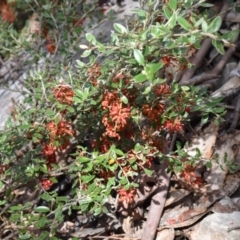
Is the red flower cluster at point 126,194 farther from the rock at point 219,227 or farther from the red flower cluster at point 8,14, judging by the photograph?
the red flower cluster at point 8,14

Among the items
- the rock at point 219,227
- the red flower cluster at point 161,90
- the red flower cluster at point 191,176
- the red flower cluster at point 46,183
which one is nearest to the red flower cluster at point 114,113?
the red flower cluster at point 161,90

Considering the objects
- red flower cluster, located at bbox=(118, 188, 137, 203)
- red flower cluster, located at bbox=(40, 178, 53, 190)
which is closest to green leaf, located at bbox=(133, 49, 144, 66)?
red flower cluster, located at bbox=(118, 188, 137, 203)

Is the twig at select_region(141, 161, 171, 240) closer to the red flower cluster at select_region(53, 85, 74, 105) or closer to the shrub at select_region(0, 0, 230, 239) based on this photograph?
the shrub at select_region(0, 0, 230, 239)

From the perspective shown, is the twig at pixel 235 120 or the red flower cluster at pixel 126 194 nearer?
the red flower cluster at pixel 126 194

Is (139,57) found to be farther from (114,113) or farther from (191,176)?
(191,176)

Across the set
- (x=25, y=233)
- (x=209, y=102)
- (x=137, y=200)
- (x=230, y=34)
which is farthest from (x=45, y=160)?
(x=230, y=34)

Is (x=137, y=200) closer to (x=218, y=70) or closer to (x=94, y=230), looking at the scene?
(x=94, y=230)
